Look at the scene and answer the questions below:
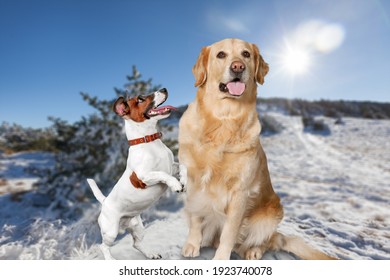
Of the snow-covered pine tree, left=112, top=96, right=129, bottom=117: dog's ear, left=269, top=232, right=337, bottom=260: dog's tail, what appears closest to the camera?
left=112, top=96, right=129, bottom=117: dog's ear

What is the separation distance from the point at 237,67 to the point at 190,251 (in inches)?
56.5

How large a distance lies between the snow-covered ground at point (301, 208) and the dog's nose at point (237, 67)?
56.4 inches

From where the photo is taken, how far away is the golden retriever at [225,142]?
106 inches

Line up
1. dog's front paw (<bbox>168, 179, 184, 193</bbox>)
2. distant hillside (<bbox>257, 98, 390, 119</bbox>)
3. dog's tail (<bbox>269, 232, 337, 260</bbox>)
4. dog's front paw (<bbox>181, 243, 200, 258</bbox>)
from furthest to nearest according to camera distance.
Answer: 1. distant hillside (<bbox>257, 98, 390, 119</bbox>)
2. dog's tail (<bbox>269, 232, 337, 260</bbox>)
3. dog's front paw (<bbox>181, 243, 200, 258</bbox>)
4. dog's front paw (<bbox>168, 179, 184, 193</bbox>)

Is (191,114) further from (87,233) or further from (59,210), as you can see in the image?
(59,210)

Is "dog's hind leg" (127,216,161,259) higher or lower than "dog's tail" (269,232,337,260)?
higher

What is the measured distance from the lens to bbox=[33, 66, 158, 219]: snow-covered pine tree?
19.4 ft

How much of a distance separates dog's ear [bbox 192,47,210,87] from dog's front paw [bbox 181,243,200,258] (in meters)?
1.24

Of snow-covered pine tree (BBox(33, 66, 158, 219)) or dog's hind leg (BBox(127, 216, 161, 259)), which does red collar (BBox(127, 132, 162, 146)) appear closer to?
dog's hind leg (BBox(127, 216, 161, 259))

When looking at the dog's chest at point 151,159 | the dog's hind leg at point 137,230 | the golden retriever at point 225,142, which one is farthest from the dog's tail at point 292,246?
the dog's chest at point 151,159

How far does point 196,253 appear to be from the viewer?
9.78ft

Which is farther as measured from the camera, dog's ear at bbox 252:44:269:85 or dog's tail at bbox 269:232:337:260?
dog's tail at bbox 269:232:337:260

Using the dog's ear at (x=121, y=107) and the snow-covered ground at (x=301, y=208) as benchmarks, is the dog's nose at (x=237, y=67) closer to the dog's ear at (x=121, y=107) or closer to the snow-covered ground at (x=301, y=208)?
the dog's ear at (x=121, y=107)

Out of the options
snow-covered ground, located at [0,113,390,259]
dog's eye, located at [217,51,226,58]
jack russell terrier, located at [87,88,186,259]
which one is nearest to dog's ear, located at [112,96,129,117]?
jack russell terrier, located at [87,88,186,259]
